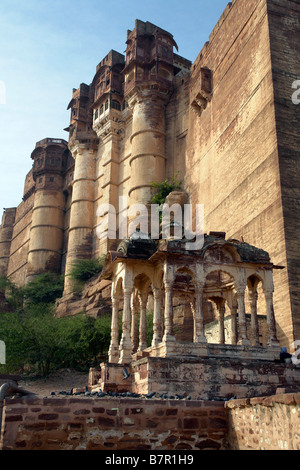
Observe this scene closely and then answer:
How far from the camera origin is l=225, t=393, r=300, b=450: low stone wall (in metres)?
4.12

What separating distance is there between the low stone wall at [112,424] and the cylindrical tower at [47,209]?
A: 24.4 metres

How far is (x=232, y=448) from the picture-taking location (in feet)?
17.2

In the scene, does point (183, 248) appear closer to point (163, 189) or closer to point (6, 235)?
point (163, 189)

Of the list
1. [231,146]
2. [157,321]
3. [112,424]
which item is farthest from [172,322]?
[231,146]

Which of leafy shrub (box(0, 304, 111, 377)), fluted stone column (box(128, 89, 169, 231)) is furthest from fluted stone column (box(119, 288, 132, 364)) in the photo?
fluted stone column (box(128, 89, 169, 231))

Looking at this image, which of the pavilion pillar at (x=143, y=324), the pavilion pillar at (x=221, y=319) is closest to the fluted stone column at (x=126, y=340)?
the pavilion pillar at (x=143, y=324)

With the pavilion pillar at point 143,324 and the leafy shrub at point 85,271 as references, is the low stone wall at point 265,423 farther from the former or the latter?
the leafy shrub at point 85,271

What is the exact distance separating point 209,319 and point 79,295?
28.2 feet

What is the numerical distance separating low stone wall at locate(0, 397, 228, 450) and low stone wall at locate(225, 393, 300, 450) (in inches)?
10.1

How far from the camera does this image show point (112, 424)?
5.13 metres

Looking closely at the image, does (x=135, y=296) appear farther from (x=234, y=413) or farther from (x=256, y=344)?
(x=234, y=413)

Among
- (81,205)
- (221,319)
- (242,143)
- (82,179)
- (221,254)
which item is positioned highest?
(82,179)

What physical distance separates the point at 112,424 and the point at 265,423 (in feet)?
5.25
